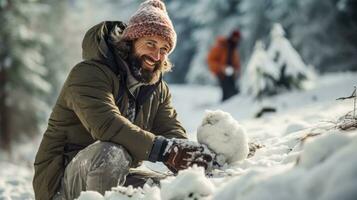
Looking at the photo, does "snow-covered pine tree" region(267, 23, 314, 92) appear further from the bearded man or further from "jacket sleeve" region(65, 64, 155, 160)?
"jacket sleeve" region(65, 64, 155, 160)

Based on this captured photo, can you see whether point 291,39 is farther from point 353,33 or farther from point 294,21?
point 353,33

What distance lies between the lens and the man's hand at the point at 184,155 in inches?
131

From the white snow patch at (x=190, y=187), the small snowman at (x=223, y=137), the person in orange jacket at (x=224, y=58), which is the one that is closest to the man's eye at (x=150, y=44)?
the small snowman at (x=223, y=137)

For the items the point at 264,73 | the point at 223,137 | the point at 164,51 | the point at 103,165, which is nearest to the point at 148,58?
the point at 164,51

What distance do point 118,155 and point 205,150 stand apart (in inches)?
21.6

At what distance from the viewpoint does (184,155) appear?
3322mm

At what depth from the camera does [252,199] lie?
1.94 metres

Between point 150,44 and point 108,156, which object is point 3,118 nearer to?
point 150,44

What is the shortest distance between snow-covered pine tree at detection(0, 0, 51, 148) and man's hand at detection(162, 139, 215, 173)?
14438 millimetres

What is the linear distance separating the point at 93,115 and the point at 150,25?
0.86 m

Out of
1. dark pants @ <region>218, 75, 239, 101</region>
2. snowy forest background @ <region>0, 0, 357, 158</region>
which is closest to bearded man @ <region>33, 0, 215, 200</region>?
dark pants @ <region>218, 75, 239, 101</region>

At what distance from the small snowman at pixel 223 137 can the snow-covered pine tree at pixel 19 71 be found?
47.0ft

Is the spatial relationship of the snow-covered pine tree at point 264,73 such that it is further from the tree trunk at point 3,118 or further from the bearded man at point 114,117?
the bearded man at point 114,117

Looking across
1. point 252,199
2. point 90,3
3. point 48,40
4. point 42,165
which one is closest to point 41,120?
point 48,40
